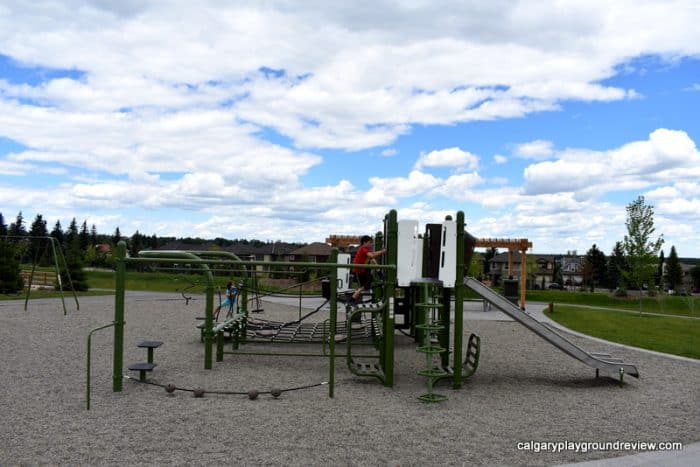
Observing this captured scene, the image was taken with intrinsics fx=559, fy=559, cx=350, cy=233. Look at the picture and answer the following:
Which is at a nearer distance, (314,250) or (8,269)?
(8,269)

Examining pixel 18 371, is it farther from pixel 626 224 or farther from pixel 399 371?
pixel 626 224

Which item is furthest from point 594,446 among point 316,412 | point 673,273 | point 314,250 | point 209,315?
point 673,273

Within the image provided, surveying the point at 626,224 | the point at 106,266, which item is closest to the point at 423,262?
the point at 626,224

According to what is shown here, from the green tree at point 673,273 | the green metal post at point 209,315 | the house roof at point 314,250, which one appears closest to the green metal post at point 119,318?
the green metal post at point 209,315

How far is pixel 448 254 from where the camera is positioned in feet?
25.1

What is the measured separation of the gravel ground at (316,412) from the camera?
4.88 metres

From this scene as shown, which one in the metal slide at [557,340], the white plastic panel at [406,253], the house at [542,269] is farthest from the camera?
the house at [542,269]

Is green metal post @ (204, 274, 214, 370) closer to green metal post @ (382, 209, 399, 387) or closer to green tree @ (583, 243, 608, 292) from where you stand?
green metal post @ (382, 209, 399, 387)

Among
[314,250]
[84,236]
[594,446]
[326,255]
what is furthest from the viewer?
[84,236]

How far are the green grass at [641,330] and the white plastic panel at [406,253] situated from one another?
677 cm

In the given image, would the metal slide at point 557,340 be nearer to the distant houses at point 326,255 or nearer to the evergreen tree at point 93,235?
the distant houses at point 326,255

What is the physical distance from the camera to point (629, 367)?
782 cm

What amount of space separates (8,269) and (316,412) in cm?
1981

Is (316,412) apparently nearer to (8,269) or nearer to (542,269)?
(8,269)
